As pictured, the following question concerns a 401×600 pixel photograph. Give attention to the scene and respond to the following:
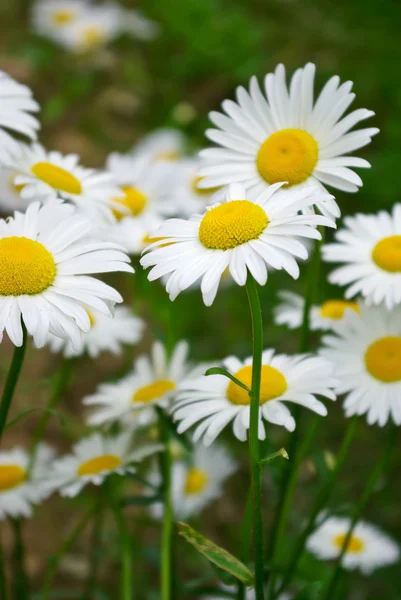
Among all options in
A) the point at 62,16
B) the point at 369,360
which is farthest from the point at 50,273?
the point at 62,16

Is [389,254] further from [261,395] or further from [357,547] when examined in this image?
[357,547]

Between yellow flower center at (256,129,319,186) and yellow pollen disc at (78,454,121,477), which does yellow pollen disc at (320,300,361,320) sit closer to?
yellow flower center at (256,129,319,186)

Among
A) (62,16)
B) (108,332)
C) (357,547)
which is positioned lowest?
(357,547)

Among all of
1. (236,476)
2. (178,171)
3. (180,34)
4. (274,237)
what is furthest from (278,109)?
(180,34)

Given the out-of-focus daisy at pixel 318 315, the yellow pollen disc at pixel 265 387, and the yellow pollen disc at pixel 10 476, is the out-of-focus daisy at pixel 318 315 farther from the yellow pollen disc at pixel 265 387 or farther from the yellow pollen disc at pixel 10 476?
the yellow pollen disc at pixel 10 476

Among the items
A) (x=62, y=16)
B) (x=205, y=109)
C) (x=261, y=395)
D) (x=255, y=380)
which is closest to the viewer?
(x=255, y=380)

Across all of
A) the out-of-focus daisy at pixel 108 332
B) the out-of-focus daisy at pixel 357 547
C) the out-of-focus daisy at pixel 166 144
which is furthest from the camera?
the out-of-focus daisy at pixel 166 144

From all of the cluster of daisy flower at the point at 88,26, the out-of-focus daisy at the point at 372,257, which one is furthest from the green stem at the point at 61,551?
the cluster of daisy flower at the point at 88,26
